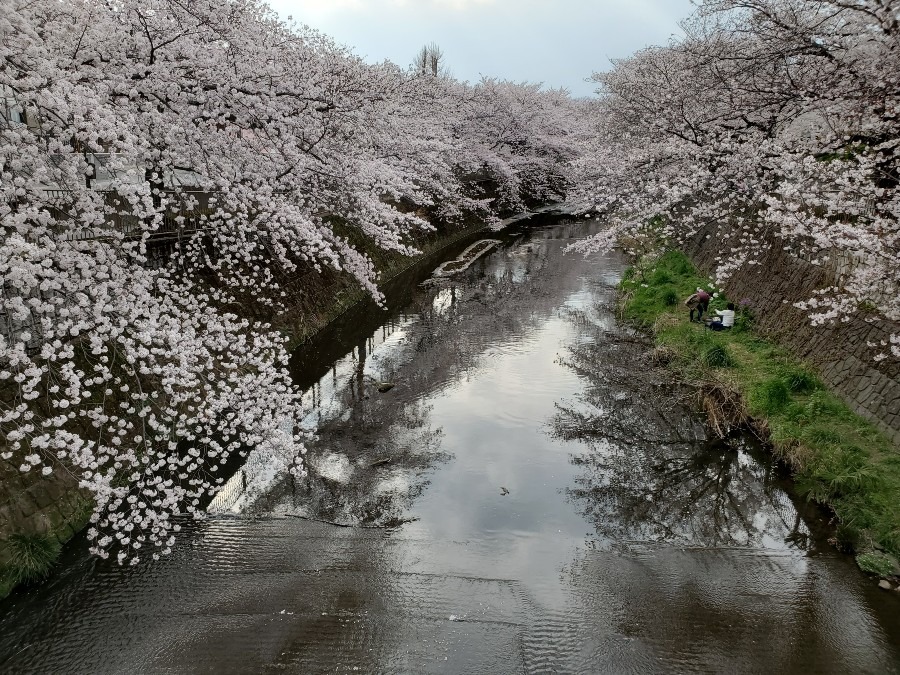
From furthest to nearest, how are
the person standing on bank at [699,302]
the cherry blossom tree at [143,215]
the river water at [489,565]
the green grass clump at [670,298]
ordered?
the green grass clump at [670,298], the person standing on bank at [699,302], the river water at [489,565], the cherry blossom tree at [143,215]

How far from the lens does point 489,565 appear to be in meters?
8.56

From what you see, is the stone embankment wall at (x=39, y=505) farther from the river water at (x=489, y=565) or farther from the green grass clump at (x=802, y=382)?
the green grass clump at (x=802, y=382)

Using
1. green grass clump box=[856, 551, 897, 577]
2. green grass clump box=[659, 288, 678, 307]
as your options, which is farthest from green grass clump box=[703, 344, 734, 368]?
green grass clump box=[856, 551, 897, 577]

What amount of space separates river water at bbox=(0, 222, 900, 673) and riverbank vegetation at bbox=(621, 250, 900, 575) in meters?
0.49

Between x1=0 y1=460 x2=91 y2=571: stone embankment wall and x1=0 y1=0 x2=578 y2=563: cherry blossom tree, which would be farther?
x1=0 y1=460 x2=91 y2=571: stone embankment wall

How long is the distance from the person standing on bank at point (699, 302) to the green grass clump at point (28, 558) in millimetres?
16835

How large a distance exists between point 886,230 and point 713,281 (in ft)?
37.4

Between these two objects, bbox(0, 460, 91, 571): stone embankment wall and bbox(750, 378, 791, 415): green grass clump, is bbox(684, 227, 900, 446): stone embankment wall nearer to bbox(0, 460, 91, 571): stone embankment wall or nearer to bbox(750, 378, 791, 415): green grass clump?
bbox(750, 378, 791, 415): green grass clump

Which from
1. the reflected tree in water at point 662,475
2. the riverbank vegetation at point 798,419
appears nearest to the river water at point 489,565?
the reflected tree in water at point 662,475

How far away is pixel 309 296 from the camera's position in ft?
62.3

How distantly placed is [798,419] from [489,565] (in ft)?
24.1

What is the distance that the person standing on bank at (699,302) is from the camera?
54.0 feet

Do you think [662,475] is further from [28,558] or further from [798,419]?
[28,558]

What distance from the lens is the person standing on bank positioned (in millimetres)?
16453
